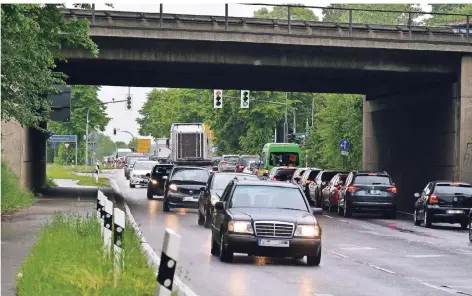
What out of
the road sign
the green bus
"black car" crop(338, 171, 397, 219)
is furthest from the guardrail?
the road sign

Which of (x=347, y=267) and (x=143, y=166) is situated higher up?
(x=143, y=166)

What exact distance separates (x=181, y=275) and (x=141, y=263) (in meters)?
2.15

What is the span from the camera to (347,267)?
1961cm

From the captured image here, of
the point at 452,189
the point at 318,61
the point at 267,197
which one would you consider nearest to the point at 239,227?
the point at 267,197

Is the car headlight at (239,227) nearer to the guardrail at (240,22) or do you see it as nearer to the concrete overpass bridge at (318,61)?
the guardrail at (240,22)

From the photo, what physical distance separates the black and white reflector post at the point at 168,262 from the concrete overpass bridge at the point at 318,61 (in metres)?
31.9

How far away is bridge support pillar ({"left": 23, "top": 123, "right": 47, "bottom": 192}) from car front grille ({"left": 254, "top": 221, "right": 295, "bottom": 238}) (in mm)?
25198

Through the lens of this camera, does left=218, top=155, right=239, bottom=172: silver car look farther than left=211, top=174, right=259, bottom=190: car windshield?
Yes

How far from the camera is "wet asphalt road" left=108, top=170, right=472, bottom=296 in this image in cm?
1588

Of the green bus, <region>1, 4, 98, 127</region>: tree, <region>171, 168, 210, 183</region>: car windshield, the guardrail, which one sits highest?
the guardrail

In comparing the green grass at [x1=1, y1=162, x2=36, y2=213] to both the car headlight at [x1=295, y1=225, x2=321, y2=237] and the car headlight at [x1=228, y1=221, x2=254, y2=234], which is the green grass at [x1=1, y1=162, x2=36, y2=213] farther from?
the car headlight at [x1=295, y1=225, x2=321, y2=237]

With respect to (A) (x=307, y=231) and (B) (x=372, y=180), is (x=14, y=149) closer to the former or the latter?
(B) (x=372, y=180)

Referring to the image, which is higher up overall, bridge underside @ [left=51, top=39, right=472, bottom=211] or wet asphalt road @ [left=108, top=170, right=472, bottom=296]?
bridge underside @ [left=51, top=39, right=472, bottom=211]

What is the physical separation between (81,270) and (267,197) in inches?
308
